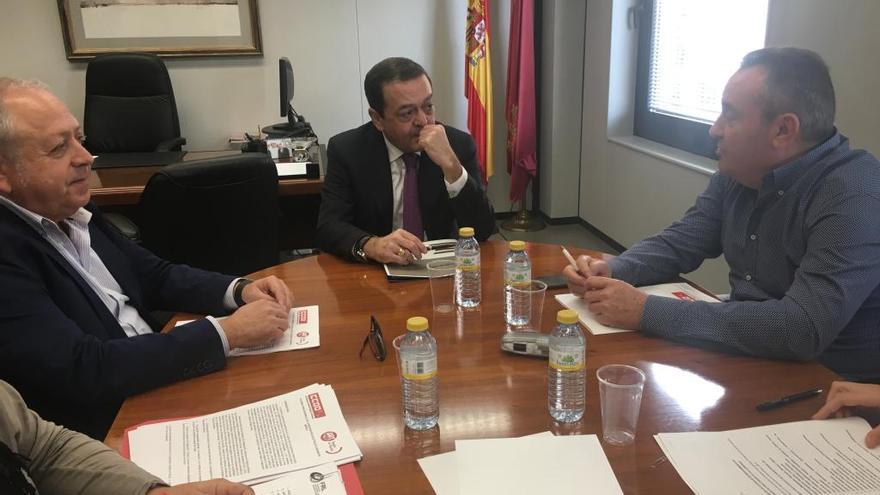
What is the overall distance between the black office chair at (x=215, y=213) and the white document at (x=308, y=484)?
138 cm

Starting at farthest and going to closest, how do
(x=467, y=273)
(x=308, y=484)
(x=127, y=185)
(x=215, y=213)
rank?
(x=127, y=185) < (x=215, y=213) < (x=467, y=273) < (x=308, y=484)

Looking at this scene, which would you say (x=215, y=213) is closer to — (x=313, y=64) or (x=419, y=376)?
(x=419, y=376)

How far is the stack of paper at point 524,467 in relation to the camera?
90 cm

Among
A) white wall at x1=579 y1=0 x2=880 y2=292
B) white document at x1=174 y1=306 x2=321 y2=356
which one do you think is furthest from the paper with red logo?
white wall at x1=579 y1=0 x2=880 y2=292

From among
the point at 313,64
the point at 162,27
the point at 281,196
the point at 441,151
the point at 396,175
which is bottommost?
the point at 281,196

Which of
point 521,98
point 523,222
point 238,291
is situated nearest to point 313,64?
point 521,98

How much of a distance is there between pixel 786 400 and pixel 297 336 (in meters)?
0.95

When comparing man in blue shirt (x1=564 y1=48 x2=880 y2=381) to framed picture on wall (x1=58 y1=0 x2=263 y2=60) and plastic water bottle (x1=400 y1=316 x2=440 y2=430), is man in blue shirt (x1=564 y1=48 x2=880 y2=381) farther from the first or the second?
framed picture on wall (x1=58 y1=0 x2=263 y2=60)

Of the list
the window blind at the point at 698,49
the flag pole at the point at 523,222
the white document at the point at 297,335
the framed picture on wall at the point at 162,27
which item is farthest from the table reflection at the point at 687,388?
the framed picture on wall at the point at 162,27

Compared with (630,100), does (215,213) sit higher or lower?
lower

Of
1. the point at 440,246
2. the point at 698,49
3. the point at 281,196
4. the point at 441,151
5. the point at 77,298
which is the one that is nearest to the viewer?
the point at 77,298

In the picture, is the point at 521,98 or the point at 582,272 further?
the point at 521,98

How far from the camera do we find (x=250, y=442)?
103cm

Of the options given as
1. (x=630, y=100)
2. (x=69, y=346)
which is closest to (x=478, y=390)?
(x=69, y=346)
